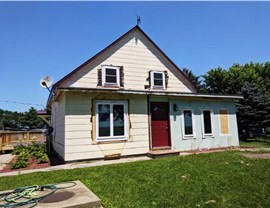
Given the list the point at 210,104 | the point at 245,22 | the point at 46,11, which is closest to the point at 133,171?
the point at 210,104

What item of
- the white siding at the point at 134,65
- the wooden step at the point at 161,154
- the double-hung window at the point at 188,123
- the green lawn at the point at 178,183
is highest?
the white siding at the point at 134,65

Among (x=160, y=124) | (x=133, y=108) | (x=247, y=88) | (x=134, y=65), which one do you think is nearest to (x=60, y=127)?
(x=133, y=108)

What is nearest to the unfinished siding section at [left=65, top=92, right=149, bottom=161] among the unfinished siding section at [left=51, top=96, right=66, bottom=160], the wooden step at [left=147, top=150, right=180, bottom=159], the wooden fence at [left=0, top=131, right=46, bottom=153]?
the wooden step at [left=147, top=150, right=180, bottom=159]

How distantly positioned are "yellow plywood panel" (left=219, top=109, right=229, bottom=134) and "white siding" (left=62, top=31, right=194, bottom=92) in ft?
8.42

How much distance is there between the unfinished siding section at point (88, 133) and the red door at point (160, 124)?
78 cm

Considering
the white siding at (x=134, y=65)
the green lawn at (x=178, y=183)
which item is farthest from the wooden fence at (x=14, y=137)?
the green lawn at (x=178, y=183)

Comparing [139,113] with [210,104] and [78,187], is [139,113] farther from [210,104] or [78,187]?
[78,187]

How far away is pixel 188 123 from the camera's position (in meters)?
10.5

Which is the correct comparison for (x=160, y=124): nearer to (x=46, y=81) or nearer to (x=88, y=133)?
(x=88, y=133)

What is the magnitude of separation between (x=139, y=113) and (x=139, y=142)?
1344mm

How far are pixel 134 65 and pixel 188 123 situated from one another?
14.3 ft

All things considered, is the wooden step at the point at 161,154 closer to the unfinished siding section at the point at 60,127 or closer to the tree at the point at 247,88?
the unfinished siding section at the point at 60,127

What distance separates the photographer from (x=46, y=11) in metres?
8.70

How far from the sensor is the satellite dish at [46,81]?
10.0m
